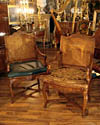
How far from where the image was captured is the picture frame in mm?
6383

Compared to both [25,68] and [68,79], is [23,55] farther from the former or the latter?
[68,79]

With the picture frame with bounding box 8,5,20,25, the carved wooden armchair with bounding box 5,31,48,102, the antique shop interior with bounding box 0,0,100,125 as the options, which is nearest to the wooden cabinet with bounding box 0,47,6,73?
the antique shop interior with bounding box 0,0,100,125

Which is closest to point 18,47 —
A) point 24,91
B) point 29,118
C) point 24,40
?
point 24,40

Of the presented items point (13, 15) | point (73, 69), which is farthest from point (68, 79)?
point (13, 15)

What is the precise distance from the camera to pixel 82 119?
1.99 meters

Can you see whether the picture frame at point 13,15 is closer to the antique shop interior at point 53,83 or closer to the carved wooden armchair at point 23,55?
the antique shop interior at point 53,83

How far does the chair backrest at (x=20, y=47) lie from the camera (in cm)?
258

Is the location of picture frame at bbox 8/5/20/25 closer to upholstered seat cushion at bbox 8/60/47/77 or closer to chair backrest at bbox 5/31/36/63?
chair backrest at bbox 5/31/36/63

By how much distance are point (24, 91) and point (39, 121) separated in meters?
0.78

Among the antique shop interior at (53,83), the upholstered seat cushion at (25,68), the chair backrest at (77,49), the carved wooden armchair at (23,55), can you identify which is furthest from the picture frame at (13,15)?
the chair backrest at (77,49)

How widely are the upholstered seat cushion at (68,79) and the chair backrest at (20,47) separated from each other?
0.74 m

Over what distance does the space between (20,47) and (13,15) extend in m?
4.34

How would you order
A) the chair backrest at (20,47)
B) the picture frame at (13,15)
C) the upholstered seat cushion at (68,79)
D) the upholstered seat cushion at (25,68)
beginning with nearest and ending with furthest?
the upholstered seat cushion at (68,79) < the upholstered seat cushion at (25,68) < the chair backrest at (20,47) < the picture frame at (13,15)

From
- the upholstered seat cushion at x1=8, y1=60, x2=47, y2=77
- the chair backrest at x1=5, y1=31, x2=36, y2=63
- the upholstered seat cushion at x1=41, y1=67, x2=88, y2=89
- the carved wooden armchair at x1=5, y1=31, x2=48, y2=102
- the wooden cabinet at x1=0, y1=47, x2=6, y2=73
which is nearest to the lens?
the upholstered seat cushion at x1=41, y1=67, x2=88, y2=89
